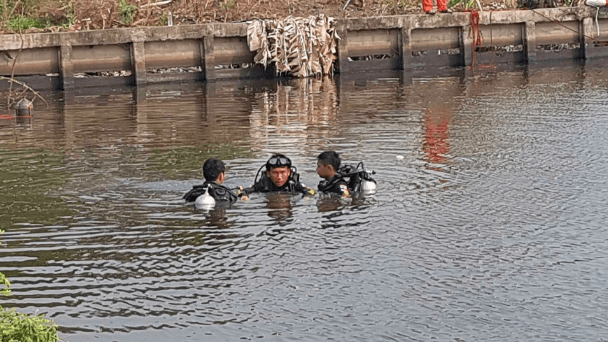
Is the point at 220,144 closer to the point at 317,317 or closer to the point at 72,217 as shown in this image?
the point at 72,217

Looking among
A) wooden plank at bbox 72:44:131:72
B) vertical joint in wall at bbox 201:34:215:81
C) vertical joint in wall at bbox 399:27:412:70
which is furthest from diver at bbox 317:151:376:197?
vertical joint in wall at bbox 399:27:412:70

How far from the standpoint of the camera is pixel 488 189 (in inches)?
547

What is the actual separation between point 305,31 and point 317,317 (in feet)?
68.9

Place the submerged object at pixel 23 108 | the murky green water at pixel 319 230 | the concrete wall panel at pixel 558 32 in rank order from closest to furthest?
the murky green water at pixel 319 230
the submerged object at pixel 23 108
the concrete wall panel at pixel 558 32

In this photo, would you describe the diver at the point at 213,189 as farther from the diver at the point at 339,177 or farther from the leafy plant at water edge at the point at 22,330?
the leafy plant at water edge at the point at 22,330

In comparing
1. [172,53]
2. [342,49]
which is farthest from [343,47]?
[172,53]

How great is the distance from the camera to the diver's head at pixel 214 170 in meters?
13.4

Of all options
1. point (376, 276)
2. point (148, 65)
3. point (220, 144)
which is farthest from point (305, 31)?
point (376, 276)

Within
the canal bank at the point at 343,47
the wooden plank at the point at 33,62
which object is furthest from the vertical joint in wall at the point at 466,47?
the wooden plank at the point at 33,62

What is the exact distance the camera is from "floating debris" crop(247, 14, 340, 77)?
1150 inches

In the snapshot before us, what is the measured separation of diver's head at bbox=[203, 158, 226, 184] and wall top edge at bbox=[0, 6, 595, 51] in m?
14.2

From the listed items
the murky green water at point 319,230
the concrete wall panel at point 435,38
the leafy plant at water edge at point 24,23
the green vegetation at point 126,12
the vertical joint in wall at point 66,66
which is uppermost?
the green vegetation at point 126,12

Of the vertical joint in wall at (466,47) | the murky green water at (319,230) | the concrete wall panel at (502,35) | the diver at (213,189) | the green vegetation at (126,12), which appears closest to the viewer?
the murky green water at (319,230)

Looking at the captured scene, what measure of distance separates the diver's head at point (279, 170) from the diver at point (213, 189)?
547 millimetres
